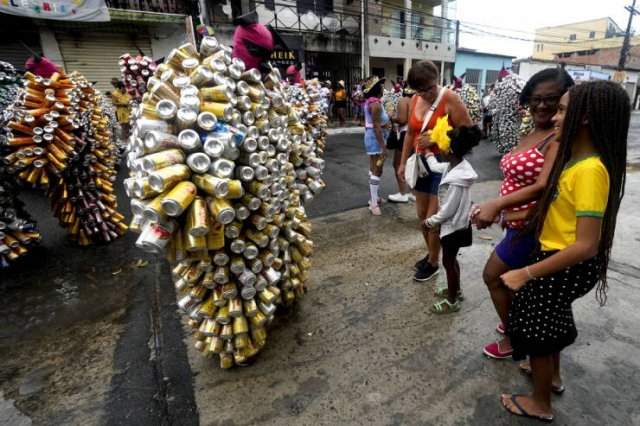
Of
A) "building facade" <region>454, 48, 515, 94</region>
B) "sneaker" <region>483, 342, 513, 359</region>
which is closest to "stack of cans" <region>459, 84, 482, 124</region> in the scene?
"sneaker" <region>483, 342, 513, 359</region>

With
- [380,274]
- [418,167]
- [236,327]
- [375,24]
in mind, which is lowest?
[380,274]

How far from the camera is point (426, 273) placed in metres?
3.17

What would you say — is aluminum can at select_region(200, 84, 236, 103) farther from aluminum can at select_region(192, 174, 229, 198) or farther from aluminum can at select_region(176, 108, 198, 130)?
aluminum can at select_region(192, 174, 229, 198)

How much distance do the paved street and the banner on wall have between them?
975 cm

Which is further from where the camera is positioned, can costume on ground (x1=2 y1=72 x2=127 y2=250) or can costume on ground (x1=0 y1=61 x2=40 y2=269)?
can costume on ground (x1=0 y1=61 x2=40 y2=269)

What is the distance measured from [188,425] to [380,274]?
6.61 feet

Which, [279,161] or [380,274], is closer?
[279,161]

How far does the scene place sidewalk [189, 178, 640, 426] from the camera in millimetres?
1864

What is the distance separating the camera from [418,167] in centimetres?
294

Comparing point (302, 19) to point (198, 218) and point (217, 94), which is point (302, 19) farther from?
point (198, 218)

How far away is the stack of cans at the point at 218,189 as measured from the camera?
5.03 ft

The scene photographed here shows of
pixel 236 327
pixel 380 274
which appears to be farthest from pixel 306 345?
pixel 380 274

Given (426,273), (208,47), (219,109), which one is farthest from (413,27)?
(219,109)

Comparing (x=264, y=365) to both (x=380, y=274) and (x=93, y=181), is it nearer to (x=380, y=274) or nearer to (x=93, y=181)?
(x=380, y=274)
